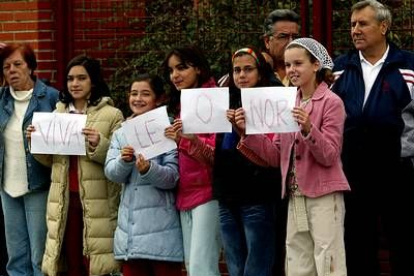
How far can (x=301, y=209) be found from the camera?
24.0ft

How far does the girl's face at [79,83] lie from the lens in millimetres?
8461

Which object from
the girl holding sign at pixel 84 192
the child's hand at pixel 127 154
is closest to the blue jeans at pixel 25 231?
the girl holding sign at pixel 84 192

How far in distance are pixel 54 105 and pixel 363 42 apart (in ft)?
8.18

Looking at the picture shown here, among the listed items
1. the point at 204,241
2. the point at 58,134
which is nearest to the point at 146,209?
the point at 204,241

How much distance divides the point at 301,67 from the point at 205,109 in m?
0.69

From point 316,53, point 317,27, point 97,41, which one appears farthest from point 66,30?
point 316,53

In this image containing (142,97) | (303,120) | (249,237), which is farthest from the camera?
(142,97)

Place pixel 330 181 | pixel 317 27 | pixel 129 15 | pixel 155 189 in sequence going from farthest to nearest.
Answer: pixel 129 15
pixel 317 27
pixel 155 189
pixel 330 181

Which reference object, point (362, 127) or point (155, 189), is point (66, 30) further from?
point (362, 127)

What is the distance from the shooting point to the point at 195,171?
311 inches

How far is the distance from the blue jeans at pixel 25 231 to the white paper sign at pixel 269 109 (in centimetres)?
214

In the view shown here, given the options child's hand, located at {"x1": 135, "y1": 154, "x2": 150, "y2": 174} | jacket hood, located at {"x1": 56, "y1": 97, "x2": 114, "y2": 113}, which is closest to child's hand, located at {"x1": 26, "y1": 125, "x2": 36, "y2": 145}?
jacket hood, located at {"x1": 56, "y1": 97, "x2": 114, "y2": 113}

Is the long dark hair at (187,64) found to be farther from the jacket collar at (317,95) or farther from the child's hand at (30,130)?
the child's hand at (30,130)

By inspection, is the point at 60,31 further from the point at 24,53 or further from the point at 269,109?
the point at 269,109
